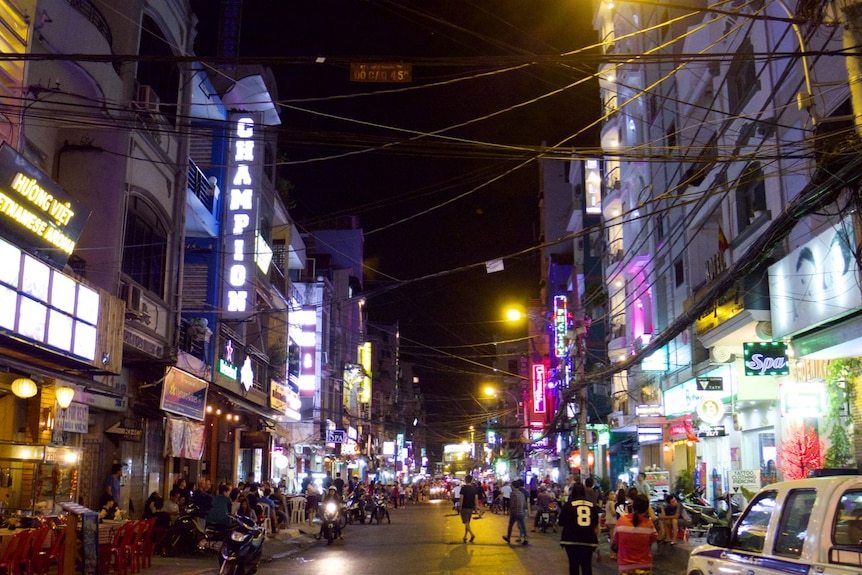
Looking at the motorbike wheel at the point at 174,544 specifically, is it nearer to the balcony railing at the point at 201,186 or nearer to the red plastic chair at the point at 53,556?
the red plastic chair at the point at 53,556

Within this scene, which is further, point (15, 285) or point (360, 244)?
point (360, 244)

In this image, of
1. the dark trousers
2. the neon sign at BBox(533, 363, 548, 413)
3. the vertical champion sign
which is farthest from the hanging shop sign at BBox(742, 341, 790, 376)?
the neon sign at BBox(533, 363, 548, 413)

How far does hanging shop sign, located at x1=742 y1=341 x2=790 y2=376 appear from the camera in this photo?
54.8 ft

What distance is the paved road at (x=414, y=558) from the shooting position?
52.3ft

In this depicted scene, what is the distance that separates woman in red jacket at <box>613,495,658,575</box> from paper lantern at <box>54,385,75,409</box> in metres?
10.4

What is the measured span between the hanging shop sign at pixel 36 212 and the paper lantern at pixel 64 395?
2305 mm

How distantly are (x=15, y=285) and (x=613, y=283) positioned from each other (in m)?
29.2

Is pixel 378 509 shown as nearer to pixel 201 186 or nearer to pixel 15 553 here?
pixel 201 186

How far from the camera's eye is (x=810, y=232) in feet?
52.1

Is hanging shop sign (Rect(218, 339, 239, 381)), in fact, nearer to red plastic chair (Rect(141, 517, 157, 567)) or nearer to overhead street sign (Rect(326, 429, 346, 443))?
red plastic chair (Rect(141, 517, 157, 567))

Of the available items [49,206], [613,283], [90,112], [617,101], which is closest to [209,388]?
[90,112]

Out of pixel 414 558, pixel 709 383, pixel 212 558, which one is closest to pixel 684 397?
pixel 709 383

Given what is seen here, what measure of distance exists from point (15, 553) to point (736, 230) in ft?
58.4

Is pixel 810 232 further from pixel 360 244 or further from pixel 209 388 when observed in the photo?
pixel 360 244
